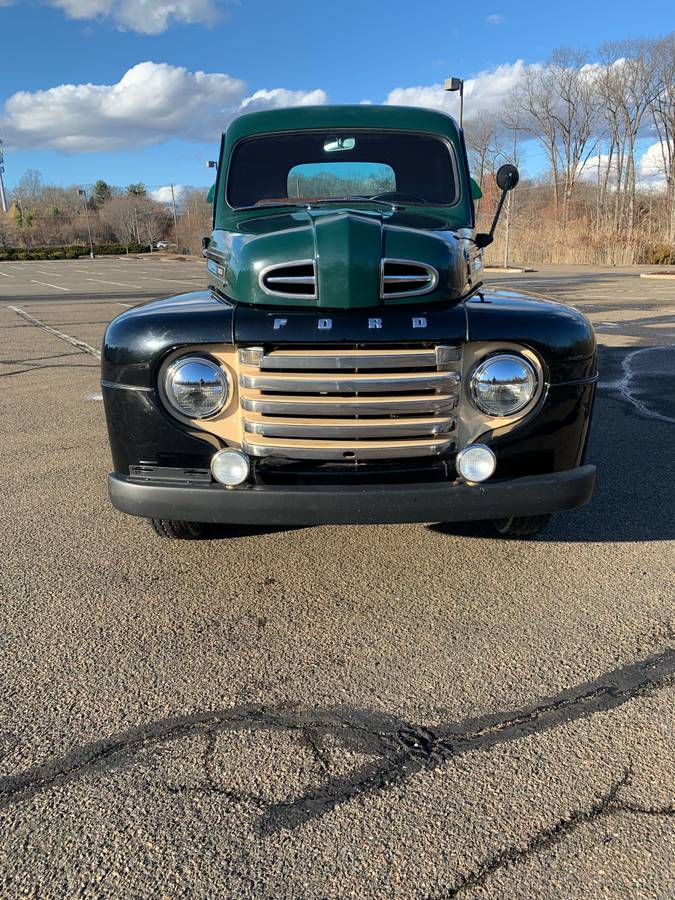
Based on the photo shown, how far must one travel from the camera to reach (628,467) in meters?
4.41

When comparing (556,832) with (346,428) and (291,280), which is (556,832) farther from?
(291,280)

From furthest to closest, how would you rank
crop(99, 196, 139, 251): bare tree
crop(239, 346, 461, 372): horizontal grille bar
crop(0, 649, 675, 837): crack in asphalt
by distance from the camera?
crop(99, 196, 139, 251): bare tree, crop(239, 346, 461, 372): horizontal grille bar, crop(0, 649, 675, 837): crack in asphalt

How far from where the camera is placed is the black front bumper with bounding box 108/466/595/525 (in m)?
2.60

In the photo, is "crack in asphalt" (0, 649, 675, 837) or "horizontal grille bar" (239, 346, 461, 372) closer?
"crack in asphalt" (0, 649, 675, 837)

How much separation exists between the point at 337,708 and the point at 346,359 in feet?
3.95

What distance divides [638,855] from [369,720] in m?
0.79

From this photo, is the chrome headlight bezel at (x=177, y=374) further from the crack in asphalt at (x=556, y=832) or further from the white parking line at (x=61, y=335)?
the white parking line at (x=61, y=335)

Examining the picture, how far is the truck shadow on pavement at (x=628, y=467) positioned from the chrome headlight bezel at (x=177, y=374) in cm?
139

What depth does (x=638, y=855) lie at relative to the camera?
1.66 meters

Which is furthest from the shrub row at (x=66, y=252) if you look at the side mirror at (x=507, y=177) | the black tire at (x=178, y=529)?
the black tire at (x=178, y=529)

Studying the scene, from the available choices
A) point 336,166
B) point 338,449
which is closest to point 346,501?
point 338,449

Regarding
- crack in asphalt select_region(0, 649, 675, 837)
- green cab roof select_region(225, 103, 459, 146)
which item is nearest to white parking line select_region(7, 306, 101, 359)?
green cab roof select_region(225, 103, 459, 146)

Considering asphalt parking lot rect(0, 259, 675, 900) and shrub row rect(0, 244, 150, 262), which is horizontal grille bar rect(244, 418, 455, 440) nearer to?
asphalt parking lot rect(0, 259, 675, 900)

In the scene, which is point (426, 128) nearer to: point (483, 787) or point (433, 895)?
point (483, 787)
